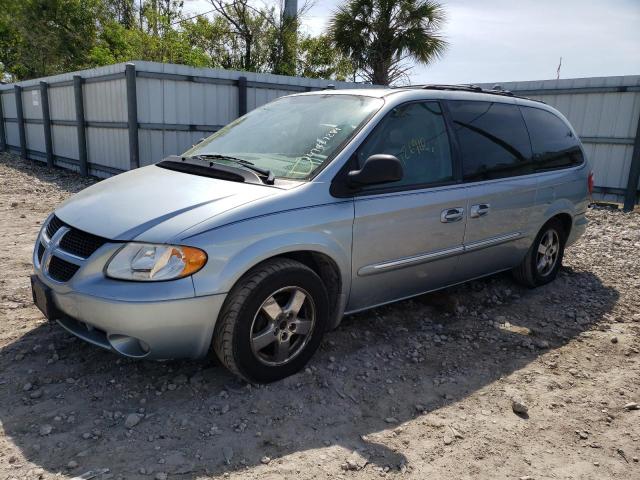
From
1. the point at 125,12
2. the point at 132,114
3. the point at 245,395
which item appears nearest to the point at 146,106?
the point at 132,114

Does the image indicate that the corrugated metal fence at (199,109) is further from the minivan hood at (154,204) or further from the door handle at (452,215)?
the door handle at (452,215)

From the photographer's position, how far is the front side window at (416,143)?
353 centimetres

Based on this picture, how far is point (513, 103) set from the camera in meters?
4.68

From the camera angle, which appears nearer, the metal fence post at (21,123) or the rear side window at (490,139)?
the rear side window at (490,139)

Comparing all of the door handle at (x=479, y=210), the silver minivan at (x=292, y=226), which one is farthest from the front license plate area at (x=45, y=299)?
the door handle at (x=479, y=210)

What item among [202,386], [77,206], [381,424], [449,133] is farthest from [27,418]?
[449,133]

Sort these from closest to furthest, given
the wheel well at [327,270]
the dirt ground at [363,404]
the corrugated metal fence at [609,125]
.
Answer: the dirt ground at [363,404] → the wheel well at [327,270] → the corrugated metal fence at [609,125]

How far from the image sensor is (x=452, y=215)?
3859 millimetres

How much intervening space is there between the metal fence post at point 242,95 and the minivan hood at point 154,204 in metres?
7.74

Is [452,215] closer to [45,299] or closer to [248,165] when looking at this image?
[248,165]

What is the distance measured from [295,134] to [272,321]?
131cm

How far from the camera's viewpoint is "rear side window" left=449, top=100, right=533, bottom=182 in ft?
13.3

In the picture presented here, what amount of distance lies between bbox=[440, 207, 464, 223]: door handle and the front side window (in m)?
0.21

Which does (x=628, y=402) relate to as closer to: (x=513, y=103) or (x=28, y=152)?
(x=513, y=103)
